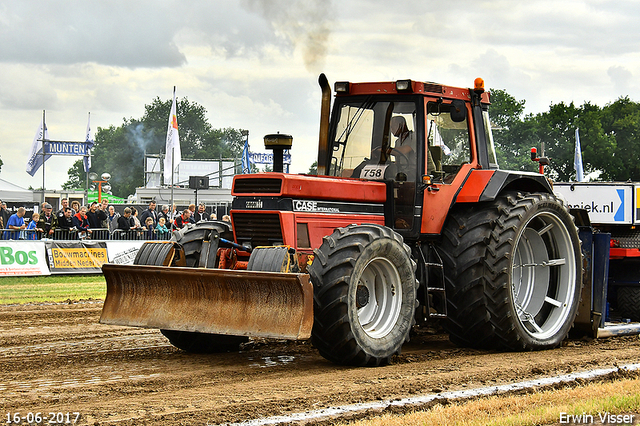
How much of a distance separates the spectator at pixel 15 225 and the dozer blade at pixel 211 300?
38.7ft

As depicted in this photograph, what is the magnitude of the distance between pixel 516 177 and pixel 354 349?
3024 mm

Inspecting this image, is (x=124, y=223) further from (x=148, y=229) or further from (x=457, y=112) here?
(x=457, y=112)

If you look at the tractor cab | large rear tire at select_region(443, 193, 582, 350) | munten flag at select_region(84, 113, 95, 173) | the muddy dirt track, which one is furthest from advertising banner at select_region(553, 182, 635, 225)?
munten flag at select_region(84, 113, 95, 173)

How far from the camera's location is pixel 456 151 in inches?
348

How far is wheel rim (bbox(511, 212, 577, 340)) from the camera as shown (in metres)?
8.98

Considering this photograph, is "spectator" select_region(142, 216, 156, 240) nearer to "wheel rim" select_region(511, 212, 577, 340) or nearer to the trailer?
the trailer

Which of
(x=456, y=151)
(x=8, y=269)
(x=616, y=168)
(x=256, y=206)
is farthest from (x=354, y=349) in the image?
(x=616, y=168)

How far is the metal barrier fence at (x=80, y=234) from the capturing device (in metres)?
18.7

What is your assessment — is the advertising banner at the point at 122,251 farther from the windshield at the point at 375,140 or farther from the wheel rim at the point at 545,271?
the wheel rim at the point at 545,271

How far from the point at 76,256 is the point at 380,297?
13435 mm

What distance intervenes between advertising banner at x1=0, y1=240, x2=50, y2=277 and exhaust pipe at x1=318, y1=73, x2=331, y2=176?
38.3 feet

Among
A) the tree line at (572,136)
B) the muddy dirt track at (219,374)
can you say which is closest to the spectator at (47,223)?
the muddy dirt track at (219,374)

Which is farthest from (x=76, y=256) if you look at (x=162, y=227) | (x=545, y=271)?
(x=545, y=271)

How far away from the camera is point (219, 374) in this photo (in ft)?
22.7
